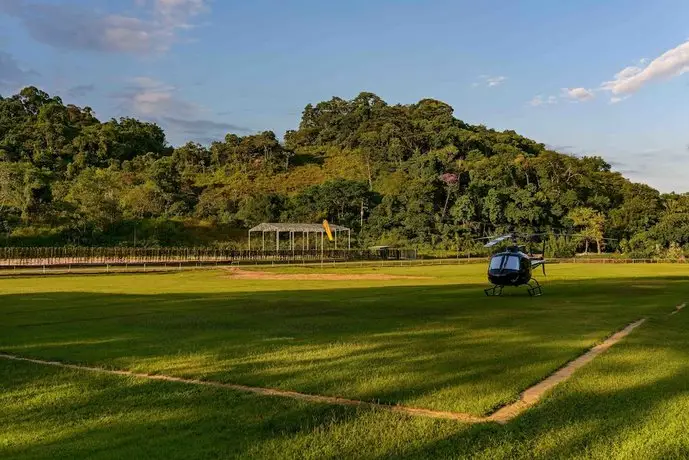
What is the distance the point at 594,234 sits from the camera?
77.4 m

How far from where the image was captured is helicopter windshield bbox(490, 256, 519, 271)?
2255cm

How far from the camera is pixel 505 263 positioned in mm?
22797

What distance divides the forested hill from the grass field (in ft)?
164

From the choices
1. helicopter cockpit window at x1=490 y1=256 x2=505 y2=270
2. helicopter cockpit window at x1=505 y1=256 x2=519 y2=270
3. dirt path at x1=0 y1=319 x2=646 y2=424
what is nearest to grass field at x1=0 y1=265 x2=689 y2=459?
dirt path at x1=0 y1=319 x2=646 y2=424

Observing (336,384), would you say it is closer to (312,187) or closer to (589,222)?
(312,187)

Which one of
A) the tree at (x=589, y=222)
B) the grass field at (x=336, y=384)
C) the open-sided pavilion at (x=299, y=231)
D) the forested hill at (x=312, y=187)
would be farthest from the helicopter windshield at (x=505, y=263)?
the tree at (x=589, y=222)

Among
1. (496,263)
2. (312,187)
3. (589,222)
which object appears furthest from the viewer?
(589,222)

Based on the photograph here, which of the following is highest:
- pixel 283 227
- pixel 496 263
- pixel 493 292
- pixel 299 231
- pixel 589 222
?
pixel 589 222

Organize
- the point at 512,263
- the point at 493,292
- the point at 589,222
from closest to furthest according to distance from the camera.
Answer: the point at 512,263
the point at 493,292
the point at 589,222

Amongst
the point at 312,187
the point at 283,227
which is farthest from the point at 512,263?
the point at 312,187

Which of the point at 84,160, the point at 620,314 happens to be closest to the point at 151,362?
the point at 620,314

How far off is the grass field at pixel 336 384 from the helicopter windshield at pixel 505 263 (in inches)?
252

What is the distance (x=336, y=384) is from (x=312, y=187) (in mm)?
71066

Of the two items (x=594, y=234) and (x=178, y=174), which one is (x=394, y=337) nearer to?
(x=594, y=234)
